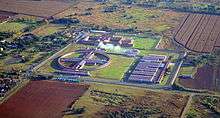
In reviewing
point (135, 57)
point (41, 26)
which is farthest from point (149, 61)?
point (41, 26)

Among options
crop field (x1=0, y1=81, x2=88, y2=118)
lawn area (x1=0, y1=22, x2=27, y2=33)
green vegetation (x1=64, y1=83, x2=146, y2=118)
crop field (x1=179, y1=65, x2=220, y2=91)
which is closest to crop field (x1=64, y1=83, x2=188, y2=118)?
green vegetation (x1=64, y1=83, x2=146, y2=118)

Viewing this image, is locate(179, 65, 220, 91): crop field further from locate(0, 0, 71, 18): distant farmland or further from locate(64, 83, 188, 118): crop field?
locate(0, 0, 71, 18): distant farmland

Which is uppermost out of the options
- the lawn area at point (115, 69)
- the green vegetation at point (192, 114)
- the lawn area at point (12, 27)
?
the lawn area at point (12, 27)

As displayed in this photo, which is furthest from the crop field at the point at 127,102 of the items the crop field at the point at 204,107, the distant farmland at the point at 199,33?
the distant farmland at the point at 199,33

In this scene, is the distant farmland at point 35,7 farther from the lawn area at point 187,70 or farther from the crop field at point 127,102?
the crop field at point 127,102

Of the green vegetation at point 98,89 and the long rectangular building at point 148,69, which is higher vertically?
the long rectangular building at point 148,69

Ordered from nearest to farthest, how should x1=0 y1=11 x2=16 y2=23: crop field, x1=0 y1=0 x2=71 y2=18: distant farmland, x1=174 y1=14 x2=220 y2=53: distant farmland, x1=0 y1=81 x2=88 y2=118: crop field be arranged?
x1=0 y1=81 x2=88 y2=118: crop field
x1=174 y1=14 x2=220 y2=53: distant farmland
x1=0 y1=11 x2=16 y2=23: crop field
x1=0 y1=0 x2=71 y2=18: distant farmland

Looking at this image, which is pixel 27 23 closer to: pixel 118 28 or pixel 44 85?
pixel 118 28
